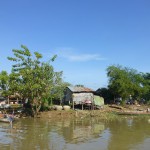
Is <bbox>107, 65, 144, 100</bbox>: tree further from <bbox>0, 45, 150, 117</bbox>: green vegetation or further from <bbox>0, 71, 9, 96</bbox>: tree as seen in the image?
<bbox>0, 71, 9, 96</bbox>: tree

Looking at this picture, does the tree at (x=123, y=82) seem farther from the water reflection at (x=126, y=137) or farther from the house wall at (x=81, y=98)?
the water reflection at (x=126, y=137)

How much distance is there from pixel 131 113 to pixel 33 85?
47.6ft

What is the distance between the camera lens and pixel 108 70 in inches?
1924

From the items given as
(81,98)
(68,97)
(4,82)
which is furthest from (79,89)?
(4,82)

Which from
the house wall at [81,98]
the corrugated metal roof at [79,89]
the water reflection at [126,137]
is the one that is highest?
the corrugated metal roof at [79,89]

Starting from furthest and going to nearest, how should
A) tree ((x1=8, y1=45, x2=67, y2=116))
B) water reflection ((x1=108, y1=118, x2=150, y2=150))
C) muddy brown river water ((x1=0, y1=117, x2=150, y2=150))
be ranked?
tree ((x1=8, y1=45, x2=67, y2=116)) < water reflection ((x1=108, y1=118, x2=150, y2=150)) < muddy brown river water ((x1=0, y1=117, x2=150, y2=150))

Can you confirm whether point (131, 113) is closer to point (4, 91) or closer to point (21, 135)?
point (4, 91)

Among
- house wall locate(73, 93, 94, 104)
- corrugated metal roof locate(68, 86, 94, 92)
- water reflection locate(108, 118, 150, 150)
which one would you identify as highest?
corrugated metal roof locate(68, 86, 94, 92)

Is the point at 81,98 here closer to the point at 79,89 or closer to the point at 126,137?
the point at 79,89

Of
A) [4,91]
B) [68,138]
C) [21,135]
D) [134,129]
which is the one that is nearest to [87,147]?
[68,138]

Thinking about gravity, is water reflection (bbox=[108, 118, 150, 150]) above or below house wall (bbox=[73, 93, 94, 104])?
below

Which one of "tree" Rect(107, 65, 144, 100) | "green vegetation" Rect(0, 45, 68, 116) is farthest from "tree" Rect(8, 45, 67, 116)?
"tree" Rect(107, 65, 144, 100)

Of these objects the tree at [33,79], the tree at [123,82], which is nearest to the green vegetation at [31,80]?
the tree at [33,79]

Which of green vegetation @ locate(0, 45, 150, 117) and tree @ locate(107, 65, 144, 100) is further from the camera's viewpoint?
tree @ locate(107, 65, 144, 100)
